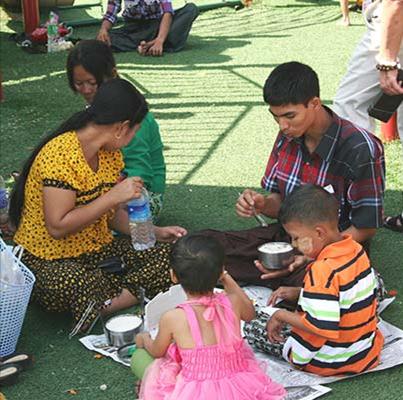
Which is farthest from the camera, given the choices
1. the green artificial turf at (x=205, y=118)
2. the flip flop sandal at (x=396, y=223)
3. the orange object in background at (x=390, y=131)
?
the orange object in background at (x=390, y=131)

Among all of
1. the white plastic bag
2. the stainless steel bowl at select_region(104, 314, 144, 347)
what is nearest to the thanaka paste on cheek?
the stainless steel bowl at select_region(104, 314, 144, 347)

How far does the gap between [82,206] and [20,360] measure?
2.33 feet

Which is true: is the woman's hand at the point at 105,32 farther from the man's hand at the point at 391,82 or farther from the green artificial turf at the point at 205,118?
the man's hand at the point at 391,82

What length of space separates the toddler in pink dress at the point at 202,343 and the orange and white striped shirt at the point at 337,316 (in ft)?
0.94

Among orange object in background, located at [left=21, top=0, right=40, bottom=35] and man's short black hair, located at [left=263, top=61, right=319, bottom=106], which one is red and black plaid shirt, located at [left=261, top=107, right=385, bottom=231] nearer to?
man's short black hair, located at [left=263, top=61, right=319, bottom=106]

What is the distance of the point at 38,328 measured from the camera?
370 centimetres

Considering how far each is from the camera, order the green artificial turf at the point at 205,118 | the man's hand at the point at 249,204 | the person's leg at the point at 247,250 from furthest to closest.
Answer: the person's leg at the point at 247,250
the man's hand at the point at 249,204
the green artificial turf at the point at 205,118

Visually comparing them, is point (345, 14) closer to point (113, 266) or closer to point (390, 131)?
point (390, 131)

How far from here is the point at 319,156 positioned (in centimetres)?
369

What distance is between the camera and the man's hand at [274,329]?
10.6 ft

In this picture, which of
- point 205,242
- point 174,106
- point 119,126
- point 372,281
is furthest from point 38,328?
point 174,106

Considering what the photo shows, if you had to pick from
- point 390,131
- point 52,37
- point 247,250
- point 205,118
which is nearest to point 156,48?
point 52,37

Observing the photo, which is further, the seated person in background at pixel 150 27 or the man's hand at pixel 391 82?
the seated person in background at pixel 150 27

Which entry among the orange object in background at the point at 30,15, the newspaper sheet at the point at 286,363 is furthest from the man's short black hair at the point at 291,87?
the orange object in background at the point at 30,15
